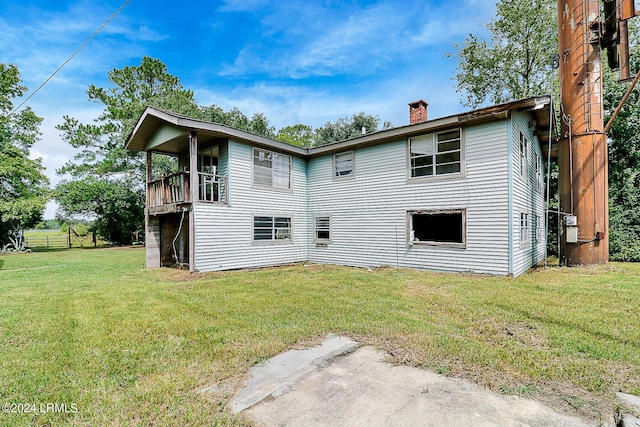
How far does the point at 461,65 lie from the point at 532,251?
58.5 feet

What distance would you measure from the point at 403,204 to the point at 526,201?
3.99m

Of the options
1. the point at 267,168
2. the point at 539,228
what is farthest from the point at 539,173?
the point at 267,168

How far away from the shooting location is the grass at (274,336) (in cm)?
277

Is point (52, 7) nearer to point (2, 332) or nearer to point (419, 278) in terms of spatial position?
point (2, 332)

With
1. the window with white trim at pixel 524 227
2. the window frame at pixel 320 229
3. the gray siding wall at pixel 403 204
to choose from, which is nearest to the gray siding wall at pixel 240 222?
the window frame at pixel 320 229

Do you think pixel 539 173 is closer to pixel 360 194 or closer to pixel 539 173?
pixel 539 173

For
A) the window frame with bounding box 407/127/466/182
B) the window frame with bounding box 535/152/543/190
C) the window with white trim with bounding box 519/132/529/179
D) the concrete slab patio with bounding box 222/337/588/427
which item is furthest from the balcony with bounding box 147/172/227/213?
the window frame with bounding box 535/152/543/190

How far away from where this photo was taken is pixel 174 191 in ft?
36.7

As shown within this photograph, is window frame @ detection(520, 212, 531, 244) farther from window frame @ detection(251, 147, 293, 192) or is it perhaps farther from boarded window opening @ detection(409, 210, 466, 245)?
window frame @ detection(251, 147, 293, 192)

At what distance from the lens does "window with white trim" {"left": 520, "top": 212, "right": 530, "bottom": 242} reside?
966cm

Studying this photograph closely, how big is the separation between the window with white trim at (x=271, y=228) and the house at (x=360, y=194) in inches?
1.6

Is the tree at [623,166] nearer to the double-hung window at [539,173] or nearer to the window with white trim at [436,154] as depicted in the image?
the double-hung window at [539,173]

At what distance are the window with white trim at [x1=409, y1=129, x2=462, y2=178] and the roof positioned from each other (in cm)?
30

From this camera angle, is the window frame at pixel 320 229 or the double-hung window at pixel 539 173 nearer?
the double-hung window at pixel 539 173
